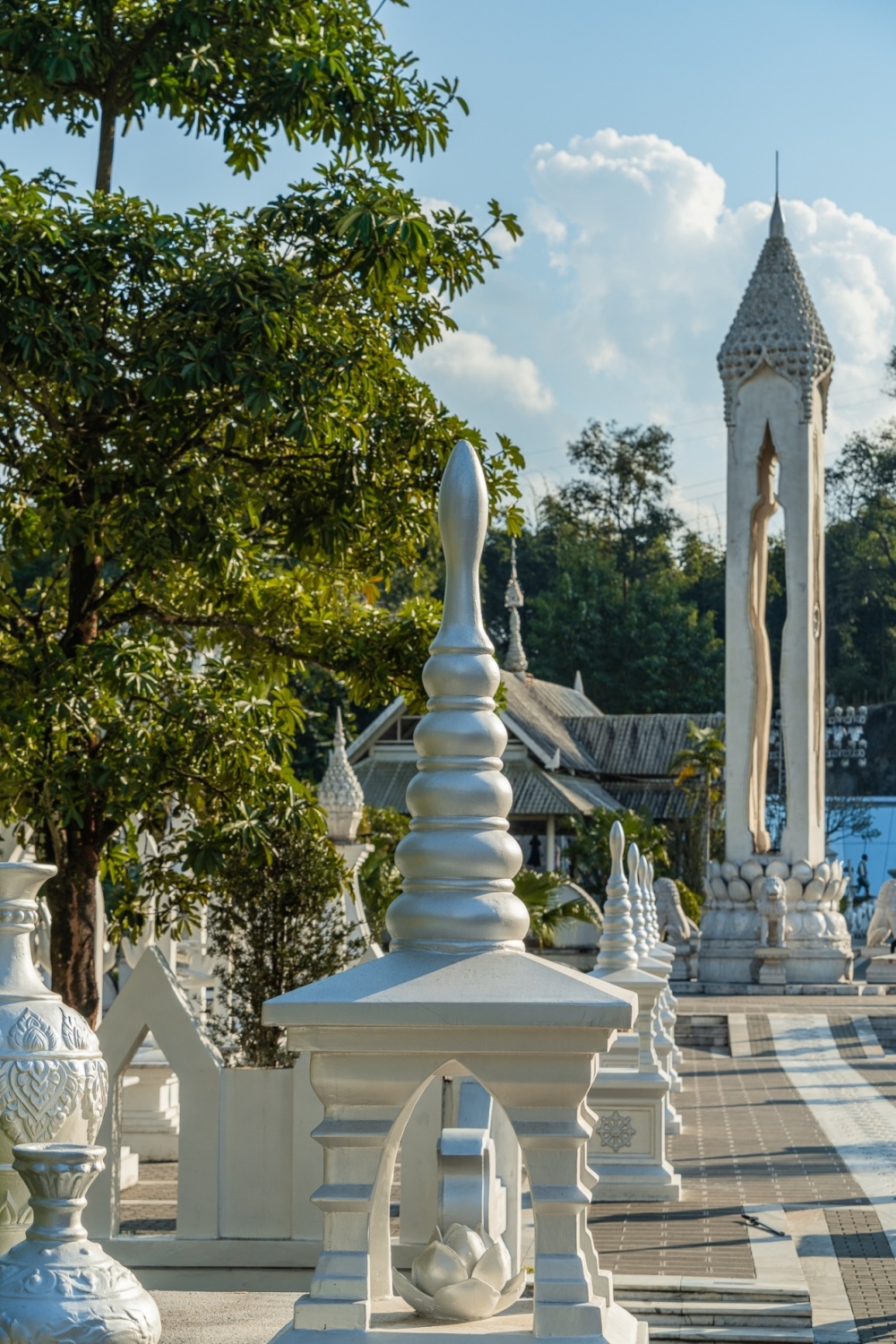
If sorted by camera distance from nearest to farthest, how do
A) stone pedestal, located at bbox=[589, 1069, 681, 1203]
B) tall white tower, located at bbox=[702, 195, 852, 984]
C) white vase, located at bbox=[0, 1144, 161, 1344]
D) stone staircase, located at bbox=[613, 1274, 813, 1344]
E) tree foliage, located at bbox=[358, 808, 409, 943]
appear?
white vase, located at bbox=[0, 1144, 161, 1344]
stone staircase, located at bbox=[613, 1274, 813, 1344]
stone pedestal, located at bbox=[589, 1069, 681, 1203]
tree foliage, located at bbox=[358, 808, 409, 943]
tall white tower, located at bbox=[702, 195, 852, 984]

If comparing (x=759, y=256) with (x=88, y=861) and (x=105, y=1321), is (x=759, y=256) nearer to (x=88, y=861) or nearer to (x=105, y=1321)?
(x=88, y=861)

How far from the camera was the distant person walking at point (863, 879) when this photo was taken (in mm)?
41388

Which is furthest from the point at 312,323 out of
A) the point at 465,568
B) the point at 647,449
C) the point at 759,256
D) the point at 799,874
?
the point at 647,449

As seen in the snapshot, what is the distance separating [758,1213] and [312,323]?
16.7 feet

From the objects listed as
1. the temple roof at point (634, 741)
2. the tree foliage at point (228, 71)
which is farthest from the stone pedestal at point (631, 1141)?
the temple roof at point (634, 741)

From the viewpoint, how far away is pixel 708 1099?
14422 mm

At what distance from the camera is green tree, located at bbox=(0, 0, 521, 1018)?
6.76 meters

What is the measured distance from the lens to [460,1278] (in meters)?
2.81

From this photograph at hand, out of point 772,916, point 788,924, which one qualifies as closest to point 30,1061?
point 772,916

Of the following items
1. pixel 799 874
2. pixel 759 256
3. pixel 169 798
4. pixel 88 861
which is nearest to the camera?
pixel 88 861

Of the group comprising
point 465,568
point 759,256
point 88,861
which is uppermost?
point 759,256

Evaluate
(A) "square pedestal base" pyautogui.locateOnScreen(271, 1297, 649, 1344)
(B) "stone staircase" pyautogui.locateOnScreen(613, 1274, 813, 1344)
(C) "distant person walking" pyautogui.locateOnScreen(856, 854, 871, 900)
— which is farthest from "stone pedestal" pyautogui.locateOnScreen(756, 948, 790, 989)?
(A) "square pedestal base" pyautogui.locateOnScreen(271, 1297, 649, 1344)

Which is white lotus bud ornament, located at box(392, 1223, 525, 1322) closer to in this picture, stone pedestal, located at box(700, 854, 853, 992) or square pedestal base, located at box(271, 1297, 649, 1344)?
square pedestal base, located at box(271, 1297, 649, 1344)

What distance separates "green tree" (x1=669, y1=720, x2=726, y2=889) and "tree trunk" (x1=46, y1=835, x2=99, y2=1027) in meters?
29.0
